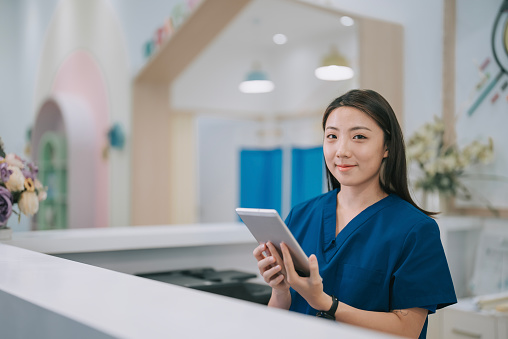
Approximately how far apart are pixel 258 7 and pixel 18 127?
5.09m

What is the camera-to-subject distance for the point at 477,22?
3037 millimetres

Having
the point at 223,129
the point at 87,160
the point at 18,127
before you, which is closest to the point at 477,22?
the point at 87,160

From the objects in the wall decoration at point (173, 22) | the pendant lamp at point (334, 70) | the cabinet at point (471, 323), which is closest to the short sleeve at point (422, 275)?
the cabinet at point (471, 323)

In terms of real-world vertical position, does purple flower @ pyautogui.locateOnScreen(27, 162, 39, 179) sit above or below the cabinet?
above

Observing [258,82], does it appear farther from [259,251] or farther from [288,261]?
[288,261]

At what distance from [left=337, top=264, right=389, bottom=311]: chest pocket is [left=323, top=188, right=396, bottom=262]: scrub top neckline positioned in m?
0.07

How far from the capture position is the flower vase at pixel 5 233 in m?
2.20

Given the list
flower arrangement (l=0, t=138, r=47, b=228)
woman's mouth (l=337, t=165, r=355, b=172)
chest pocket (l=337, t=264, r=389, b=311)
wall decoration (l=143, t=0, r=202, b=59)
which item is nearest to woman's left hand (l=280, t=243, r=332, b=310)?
chest pocket (l=337, t=264, r=389, b=311)

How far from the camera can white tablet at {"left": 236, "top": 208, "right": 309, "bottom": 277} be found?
4.26ft

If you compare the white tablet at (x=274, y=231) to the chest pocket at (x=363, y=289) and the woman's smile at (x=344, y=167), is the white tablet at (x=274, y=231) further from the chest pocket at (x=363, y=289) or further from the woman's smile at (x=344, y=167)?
the woman's smile at (x=344, y=167)

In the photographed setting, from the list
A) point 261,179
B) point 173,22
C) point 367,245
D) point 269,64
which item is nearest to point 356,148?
point 367,245

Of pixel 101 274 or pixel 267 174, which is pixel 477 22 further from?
pixel 267 174

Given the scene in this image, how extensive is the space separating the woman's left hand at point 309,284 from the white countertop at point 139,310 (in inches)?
13.0

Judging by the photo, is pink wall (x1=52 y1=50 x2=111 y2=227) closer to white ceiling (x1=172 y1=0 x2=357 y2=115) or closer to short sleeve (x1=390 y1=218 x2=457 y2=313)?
white ceiling (x1=172 y1=0 x2=357 y2=115)
